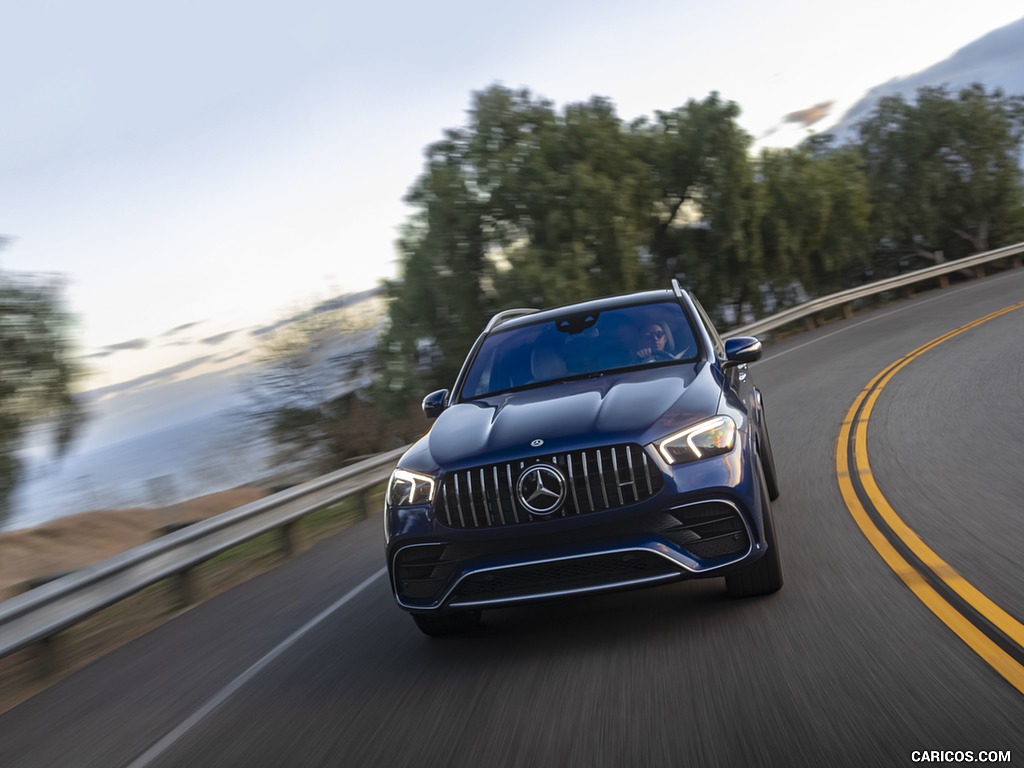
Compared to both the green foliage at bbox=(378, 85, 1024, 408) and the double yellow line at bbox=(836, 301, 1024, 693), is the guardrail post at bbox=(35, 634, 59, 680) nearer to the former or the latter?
the double yellow line at bbox=(836, 301, 1024, 693)

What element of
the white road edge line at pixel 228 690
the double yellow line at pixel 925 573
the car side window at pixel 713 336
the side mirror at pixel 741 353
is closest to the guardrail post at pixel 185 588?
the white road edge line at pixel 228 690

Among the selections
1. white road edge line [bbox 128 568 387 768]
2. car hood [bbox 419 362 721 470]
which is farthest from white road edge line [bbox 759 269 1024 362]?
car hood [bbox 419 362 721 470]

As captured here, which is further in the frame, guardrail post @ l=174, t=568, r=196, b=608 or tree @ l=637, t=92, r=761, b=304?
tree @ l=637, t=92, r=761, b=304

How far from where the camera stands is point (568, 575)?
4910mm

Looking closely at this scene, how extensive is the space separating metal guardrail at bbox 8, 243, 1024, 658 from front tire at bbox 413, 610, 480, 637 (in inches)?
108

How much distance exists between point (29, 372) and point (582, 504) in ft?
58.8

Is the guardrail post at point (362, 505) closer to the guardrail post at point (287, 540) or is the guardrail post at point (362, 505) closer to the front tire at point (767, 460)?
the guardrail post at point (287, 540)

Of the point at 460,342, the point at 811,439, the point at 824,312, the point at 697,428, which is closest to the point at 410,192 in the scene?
the point at 460,342

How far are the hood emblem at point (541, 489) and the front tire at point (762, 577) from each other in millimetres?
1100

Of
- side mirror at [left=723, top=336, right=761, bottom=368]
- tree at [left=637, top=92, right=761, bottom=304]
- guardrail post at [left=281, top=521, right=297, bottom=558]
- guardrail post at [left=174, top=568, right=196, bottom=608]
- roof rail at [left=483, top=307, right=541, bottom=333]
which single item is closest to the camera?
side mirror at [left=723, top=336, right=761, bottom=368]

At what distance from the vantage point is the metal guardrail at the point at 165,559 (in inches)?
261

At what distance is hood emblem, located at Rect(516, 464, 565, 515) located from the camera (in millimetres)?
4852

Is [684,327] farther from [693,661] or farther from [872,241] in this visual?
[872,241]

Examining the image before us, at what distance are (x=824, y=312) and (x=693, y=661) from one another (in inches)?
1017
